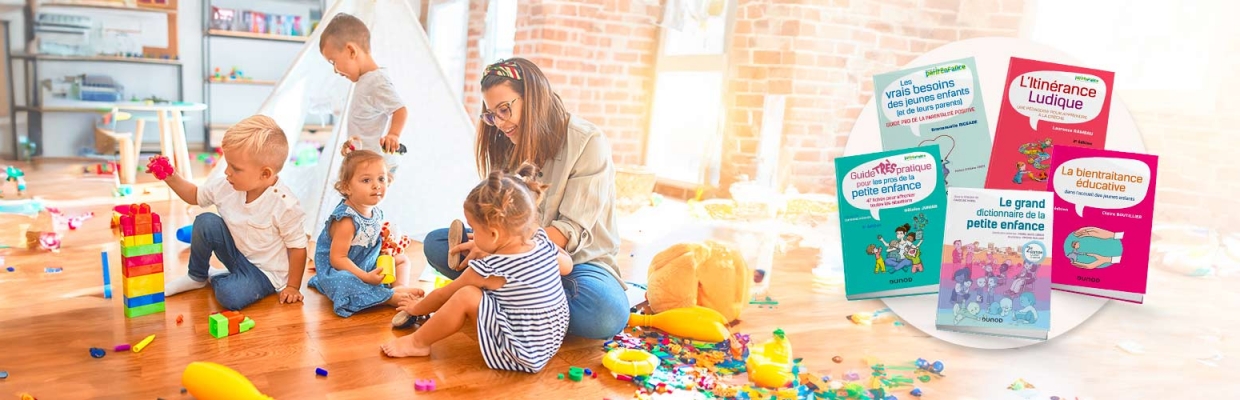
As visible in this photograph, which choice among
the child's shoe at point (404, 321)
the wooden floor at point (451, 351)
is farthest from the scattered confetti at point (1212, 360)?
the child's shoe at point (404, 321)

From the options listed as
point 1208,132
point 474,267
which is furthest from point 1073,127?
point 474,267

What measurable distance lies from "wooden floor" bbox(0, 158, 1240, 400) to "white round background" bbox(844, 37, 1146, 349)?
0.06 metres

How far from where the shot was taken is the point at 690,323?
77.7 inches

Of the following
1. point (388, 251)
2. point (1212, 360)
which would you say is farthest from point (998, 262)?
point (388, 251)

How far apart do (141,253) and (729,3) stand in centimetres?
307

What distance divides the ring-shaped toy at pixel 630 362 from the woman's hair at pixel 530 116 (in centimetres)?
48

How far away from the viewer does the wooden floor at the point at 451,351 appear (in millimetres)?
1599

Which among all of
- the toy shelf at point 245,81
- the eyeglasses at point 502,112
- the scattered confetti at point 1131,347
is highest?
the eyeglasses at point 502,112

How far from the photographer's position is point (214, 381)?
1.45 m

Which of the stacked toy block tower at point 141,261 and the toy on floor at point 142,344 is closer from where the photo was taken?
the toy on floor at point 142,344

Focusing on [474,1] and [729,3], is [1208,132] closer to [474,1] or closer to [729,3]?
[729,3]

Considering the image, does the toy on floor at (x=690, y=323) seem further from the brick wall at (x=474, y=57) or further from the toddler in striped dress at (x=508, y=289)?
the brick wall at (x=474, y=57)

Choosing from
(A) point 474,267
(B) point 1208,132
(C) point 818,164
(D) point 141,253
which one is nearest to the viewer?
(A) point 474,267

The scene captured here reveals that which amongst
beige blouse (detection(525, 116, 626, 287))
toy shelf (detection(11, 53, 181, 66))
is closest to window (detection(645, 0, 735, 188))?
beige blouse (detection(525, 116, 626, 287))
